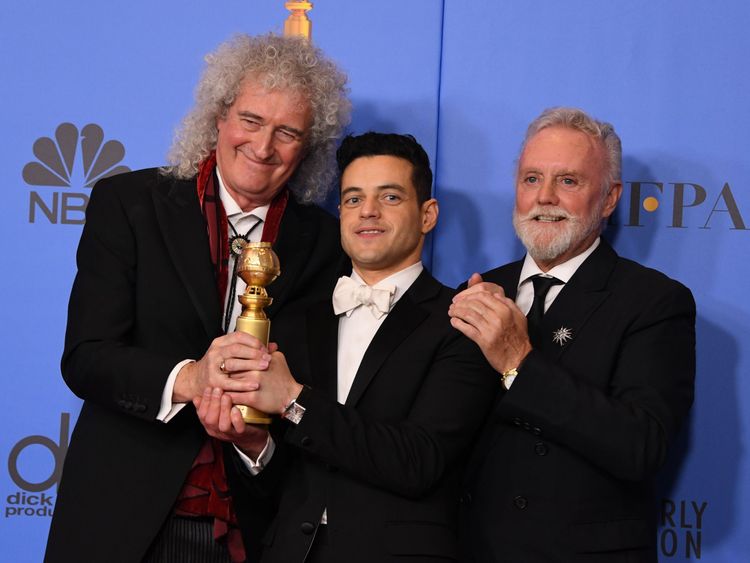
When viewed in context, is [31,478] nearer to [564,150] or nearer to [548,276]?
[548,276]

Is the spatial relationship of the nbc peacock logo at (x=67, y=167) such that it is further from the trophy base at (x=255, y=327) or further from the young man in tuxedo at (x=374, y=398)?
the trophy base at (x=255, y=327)

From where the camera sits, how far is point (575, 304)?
2.23m

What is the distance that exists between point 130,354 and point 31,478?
98cm


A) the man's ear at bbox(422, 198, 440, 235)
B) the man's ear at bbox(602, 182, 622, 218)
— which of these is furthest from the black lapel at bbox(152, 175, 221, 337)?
the man's ear at bbox(602, 182, 622, 218)

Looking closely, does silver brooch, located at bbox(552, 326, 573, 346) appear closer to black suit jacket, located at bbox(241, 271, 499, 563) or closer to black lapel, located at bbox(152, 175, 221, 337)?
black suit jacket, located at bbox(241, 271, 499, 563)

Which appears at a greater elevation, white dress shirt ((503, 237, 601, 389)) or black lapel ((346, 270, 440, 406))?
white dress shirt ((503, 237, 601, 389))

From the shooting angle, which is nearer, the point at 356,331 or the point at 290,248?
the point at 356,331

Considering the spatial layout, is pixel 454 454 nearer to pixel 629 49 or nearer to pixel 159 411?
pixel 159 411

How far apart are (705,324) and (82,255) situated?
5.49 ft

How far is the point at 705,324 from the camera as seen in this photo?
8.74 ft

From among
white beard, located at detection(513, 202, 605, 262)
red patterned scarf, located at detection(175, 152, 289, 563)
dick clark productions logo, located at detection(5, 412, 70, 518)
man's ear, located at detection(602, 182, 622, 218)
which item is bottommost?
dick clark productions logo, located at detection(5, 412, 70, 518)

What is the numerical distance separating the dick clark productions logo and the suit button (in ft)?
4.62

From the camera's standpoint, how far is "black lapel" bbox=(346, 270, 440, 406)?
2045mm

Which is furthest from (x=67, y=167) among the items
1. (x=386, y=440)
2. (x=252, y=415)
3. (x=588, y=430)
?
(x=588, y=430)
